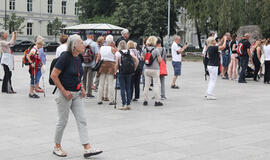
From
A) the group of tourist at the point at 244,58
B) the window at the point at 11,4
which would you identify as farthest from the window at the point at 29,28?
the group of tourist at the point at 244,58

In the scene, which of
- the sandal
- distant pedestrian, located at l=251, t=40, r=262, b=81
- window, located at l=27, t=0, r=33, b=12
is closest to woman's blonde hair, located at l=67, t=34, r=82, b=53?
the sandal

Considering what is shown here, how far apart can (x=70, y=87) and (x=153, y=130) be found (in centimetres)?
258

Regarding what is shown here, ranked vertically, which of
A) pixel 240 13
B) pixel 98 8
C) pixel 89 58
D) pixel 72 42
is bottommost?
pixel 89 58

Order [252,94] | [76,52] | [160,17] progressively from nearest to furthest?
[76,52] < [252,94] < [160,17]

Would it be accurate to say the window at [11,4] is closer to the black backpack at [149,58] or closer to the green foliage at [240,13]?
the green foliage at [240,13]

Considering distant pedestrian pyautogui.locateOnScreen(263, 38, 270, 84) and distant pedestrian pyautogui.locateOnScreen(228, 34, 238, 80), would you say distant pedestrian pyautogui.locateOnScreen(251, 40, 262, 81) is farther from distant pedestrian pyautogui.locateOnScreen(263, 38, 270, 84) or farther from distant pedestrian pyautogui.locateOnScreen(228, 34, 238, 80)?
distant pedestrian pyautogui.locateOnScreen(228, 34, 238, 80)

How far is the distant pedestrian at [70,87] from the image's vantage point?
21.4 ft

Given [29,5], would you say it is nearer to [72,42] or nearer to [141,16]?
[141,16]

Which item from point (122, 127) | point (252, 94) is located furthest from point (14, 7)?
point (122, 127)

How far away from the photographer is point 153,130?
343 inches

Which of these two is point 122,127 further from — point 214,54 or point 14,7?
point 14,7

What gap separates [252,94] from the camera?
585 inches

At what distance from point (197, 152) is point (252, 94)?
8398mm

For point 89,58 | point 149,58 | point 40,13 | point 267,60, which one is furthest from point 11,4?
point 149,58
